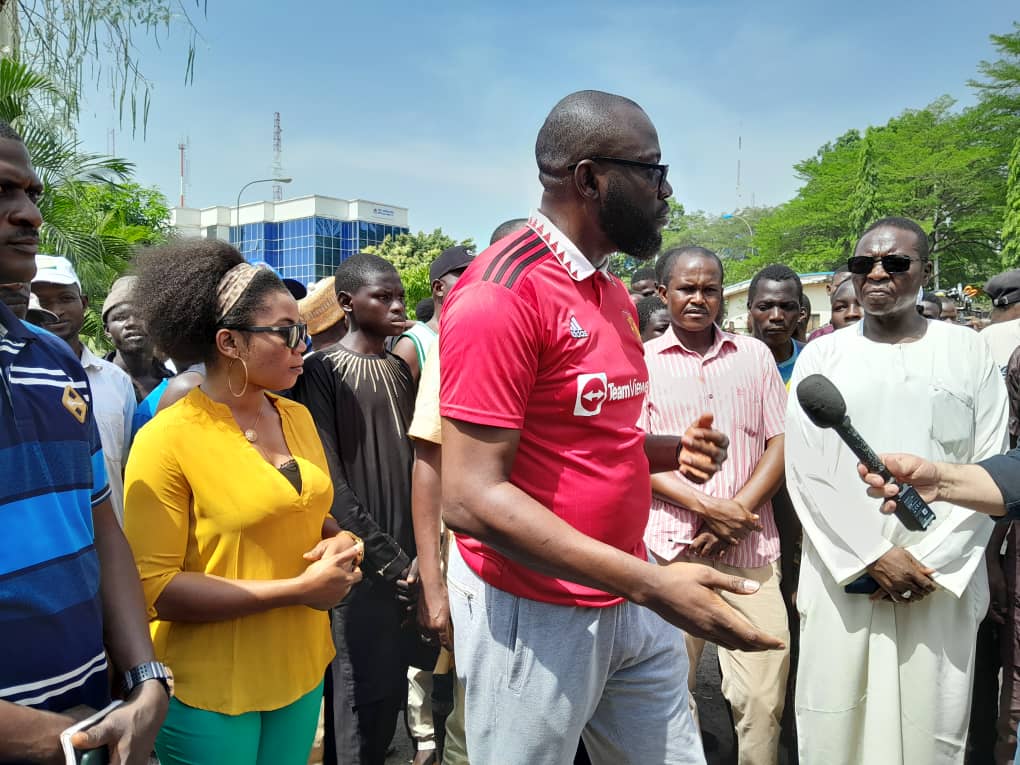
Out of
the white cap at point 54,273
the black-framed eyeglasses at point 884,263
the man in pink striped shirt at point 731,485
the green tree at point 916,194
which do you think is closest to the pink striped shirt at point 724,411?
the man in pink striped shirt at point 731,485

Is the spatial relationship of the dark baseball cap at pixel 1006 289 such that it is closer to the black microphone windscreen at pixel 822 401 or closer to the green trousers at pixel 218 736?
the black microphone windscreen at pixel 822 401

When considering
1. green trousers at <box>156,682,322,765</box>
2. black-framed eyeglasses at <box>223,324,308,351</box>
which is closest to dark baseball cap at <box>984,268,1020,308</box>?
black-framed eyeglasses at <box>223,324,308,351</box>

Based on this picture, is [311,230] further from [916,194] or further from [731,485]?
[731,485]

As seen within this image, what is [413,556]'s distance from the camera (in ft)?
12.4

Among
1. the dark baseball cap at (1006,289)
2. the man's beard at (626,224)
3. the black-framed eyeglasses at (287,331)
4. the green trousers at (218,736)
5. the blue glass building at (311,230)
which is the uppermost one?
the blue glass building at (311,230)

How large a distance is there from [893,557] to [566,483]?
1.88m

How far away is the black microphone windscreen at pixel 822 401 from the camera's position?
2.33 metres

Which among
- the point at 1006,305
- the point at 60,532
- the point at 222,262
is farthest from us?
the point at 1006,305

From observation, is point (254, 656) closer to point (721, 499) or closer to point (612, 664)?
point (612, 664)

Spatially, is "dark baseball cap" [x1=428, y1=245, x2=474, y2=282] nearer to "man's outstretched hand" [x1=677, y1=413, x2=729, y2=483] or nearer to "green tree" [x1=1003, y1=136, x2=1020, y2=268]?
"man's outstretched hand" [x1=677, y1=413, x2=729, y2=483]

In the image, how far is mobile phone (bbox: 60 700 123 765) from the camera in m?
1.60

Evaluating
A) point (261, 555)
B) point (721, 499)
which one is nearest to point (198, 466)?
point (261, 555)

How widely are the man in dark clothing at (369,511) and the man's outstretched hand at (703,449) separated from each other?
1.52 meters

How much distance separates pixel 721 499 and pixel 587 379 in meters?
1.89
